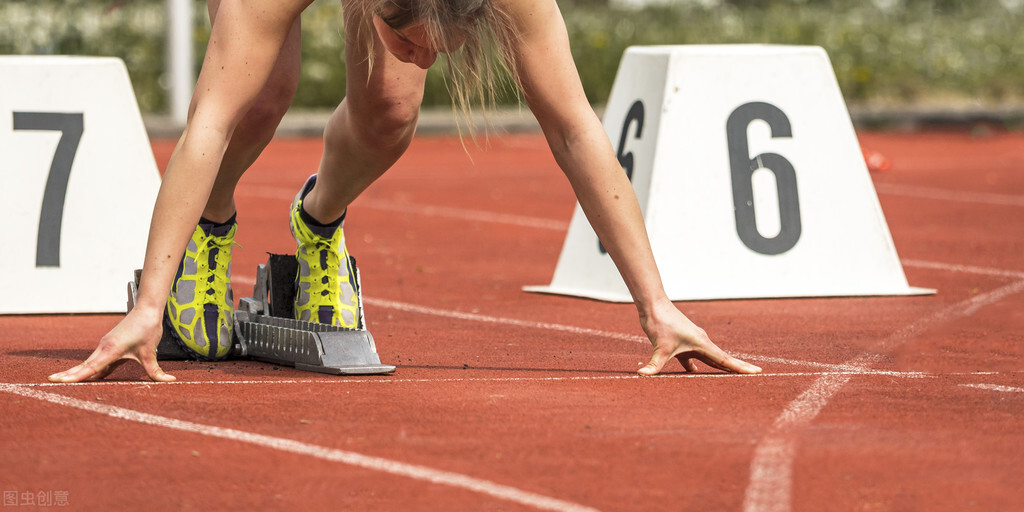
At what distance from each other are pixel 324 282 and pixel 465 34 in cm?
131

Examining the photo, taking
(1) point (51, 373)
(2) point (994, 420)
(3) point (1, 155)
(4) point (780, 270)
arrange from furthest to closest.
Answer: (4) point (780, 270) < (3) point (1, 155) < (1) point (51, 373) < (2) point (994, 420)

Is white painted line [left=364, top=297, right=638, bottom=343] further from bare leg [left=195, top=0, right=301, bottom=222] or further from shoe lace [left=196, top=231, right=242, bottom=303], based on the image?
bare leg [left=195, top=0, right=301, bottom=222]

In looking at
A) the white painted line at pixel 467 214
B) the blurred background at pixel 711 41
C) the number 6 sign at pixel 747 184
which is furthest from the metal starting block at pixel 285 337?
the blurred background at pixel 711 41

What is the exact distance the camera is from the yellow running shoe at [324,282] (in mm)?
4980

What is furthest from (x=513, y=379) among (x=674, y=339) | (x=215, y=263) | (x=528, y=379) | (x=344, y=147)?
(x=215, y=263)

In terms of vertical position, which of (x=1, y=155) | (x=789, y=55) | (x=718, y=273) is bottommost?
(x=718, y=273)

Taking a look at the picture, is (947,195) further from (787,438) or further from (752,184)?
(787,438)

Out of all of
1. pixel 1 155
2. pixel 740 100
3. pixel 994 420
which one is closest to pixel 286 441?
pixel 994 420

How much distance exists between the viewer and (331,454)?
3.52 m

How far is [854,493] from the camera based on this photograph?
325 centimetres

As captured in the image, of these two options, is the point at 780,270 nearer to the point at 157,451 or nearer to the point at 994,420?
the point at 994,420

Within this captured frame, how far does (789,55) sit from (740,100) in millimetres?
318

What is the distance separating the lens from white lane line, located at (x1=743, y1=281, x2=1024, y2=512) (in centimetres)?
322

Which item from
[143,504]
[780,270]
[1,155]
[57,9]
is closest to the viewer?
[143,504]
